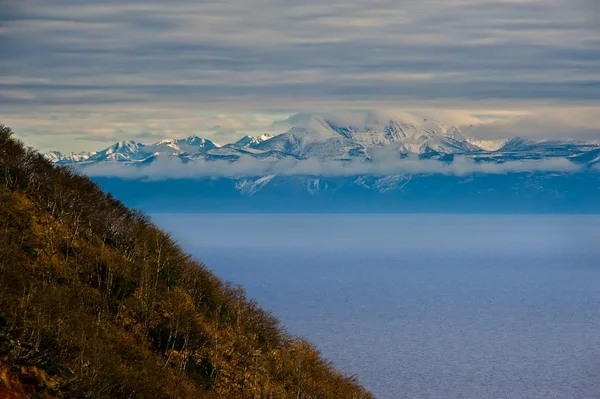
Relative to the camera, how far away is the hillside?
15992 millimetres

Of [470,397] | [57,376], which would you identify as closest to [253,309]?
[57,376]

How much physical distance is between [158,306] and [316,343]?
258 feet

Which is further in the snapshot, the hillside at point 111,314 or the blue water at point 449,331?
the blue water at point 449,331

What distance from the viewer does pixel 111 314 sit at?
22078 millimetres

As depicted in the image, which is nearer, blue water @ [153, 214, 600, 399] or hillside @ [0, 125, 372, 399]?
hillside @ [0, 125, 372, 399]

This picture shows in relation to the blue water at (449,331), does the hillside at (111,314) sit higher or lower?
higher

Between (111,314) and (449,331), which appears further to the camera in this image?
(449,331)

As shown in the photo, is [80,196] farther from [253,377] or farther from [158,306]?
[253,377]

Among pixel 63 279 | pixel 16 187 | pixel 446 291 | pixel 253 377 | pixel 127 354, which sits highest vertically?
pixel 16 187

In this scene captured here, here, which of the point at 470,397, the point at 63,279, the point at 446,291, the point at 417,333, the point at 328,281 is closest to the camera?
the point at 63,279

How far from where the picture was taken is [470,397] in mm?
75625

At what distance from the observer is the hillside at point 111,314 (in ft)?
52.5

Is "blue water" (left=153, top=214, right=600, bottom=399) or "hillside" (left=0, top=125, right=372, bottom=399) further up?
"hillside" (left=0, top=125, right=372, bottom=399)

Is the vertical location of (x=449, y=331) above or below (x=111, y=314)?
below
